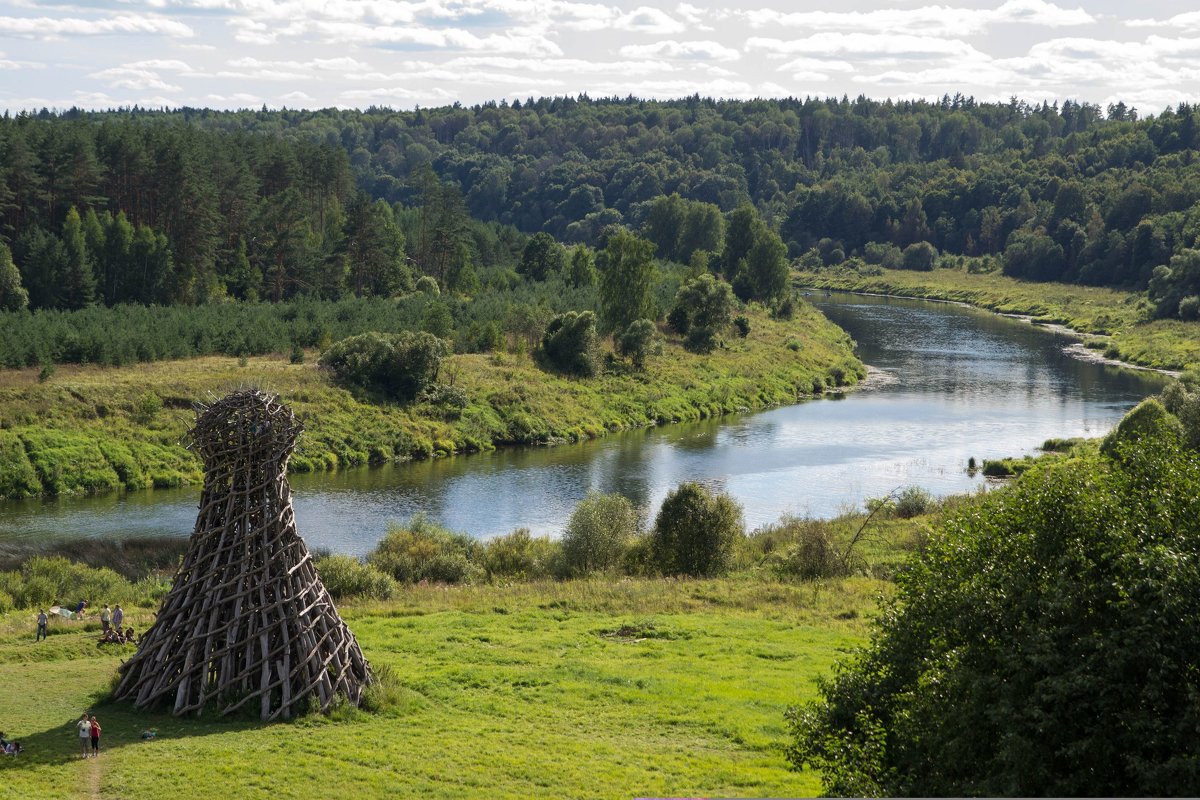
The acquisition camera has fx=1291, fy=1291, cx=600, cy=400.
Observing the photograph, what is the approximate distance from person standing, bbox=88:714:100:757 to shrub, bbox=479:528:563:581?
995 inches

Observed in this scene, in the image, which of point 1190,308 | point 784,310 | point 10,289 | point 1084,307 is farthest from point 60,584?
point 1084,307

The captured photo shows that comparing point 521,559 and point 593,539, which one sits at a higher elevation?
point 593,539

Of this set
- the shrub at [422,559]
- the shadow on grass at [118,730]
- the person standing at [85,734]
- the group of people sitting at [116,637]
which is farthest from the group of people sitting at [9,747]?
the shrub at [422,559]

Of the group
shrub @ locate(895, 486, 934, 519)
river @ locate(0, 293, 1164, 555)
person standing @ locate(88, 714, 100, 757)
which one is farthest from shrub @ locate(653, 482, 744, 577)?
person standing @ locate(88, 714, 100, 757)

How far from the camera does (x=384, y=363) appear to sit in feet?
282

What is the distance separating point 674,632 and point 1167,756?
72.8 ft

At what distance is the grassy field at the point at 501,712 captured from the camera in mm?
24875

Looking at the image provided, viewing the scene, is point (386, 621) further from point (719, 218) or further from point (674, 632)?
point (719, 218)

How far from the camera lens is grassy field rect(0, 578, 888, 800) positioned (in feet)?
81.6

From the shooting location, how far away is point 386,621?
4019 centimetres

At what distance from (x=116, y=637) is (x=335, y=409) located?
46.1 meters

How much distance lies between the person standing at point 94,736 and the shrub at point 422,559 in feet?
74.4

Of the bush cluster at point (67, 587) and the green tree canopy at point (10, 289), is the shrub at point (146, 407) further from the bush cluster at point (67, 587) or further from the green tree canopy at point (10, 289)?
the bush cluster at point (67, 587)

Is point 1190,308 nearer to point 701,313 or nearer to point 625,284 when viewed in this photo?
point 701,313
